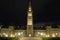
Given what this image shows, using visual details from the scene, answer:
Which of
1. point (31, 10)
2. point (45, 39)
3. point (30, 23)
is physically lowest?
point (45, 39)

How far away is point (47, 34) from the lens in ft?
268

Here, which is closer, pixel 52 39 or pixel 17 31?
pixel 52 39

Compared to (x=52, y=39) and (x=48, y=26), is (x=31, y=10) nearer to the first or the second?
(x=48, y=26)

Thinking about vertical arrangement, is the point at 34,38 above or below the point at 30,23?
below

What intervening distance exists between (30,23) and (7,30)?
14.8 meters

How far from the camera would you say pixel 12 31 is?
269 ft

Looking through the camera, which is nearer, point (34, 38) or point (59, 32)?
point (34, 38)

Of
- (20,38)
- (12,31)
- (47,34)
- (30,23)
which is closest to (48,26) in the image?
(47,34)

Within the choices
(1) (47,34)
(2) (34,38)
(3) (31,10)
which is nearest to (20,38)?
(2) (34,38)

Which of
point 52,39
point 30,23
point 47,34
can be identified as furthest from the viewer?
point 47,34

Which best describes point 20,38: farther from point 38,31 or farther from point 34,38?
point 38,31

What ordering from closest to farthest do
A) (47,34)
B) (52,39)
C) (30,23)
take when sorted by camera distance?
1. (52,39)
2. (30,23)
3. (47,34)

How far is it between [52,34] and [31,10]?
55.8 ft

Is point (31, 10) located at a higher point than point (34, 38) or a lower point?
higher
